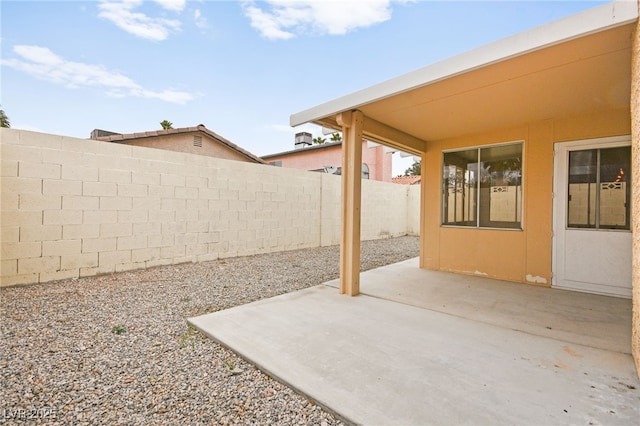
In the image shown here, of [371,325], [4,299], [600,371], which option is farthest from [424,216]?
[4,299]

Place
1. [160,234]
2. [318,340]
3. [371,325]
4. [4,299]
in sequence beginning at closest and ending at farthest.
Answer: [318,340]
[371,325]
[4,299]
[160,234]

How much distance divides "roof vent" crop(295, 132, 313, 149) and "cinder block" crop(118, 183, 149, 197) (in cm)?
1517

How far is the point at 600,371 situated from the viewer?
2086 mm

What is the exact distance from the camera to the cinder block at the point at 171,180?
579cm

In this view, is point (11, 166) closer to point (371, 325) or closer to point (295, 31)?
point (371, 325)

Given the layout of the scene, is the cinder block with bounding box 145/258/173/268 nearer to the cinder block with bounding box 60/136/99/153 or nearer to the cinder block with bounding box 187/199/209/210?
the cinder block with bounding box 187/199/209/210

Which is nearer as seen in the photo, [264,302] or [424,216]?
[264,302]

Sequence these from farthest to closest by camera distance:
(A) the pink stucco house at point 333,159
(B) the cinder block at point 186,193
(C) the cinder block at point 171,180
Result: (A) the pink stucco house at point 333,159
(B) the cinder block at point 186,193
(C) the cinder block at point 171,180

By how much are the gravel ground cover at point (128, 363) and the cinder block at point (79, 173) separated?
5.53 feet

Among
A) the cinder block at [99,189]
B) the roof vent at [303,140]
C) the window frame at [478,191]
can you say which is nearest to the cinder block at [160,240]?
the cinder block at [99,189]

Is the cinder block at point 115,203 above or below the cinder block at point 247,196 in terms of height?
below

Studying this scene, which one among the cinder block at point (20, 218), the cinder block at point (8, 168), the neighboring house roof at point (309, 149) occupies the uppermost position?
the neighboring house roof at point (309, 149)

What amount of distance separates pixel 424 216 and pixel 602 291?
2843 millimetres

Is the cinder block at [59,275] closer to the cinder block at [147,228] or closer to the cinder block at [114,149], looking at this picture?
the cinder block at [147,228]
